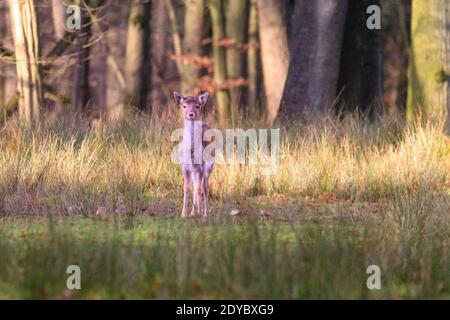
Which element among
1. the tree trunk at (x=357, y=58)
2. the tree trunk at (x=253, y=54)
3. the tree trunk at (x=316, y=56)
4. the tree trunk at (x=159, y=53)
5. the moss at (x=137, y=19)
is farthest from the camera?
the tree trunk at (x=159, y=53)

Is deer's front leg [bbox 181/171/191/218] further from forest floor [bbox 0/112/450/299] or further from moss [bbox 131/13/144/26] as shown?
moss [bbox 131/13/144/26]

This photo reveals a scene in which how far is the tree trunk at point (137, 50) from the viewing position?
87.6 ft

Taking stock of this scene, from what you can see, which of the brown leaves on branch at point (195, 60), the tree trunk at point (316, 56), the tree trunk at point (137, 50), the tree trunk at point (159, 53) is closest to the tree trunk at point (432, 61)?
the tree trunk at point (316, 56)

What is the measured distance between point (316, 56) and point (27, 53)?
15.1 ft

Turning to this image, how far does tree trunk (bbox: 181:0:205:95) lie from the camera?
2823cm

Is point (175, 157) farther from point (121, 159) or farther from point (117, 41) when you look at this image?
point (117, 41)

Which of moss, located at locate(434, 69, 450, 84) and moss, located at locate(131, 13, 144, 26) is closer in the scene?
moss, located at locate(434, 69, 450, 84)

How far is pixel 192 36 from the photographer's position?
28.8 meters

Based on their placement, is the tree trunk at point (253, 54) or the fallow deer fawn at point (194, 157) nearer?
the fallow deer fawn at point (194, 157)

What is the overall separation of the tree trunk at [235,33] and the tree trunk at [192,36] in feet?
2.14

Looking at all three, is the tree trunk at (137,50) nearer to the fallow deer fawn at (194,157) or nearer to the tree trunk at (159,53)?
the tree trunk at (159,53)

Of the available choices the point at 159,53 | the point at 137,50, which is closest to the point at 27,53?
the point at 137,50

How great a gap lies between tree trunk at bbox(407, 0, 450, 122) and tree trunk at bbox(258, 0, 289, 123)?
6737 mm

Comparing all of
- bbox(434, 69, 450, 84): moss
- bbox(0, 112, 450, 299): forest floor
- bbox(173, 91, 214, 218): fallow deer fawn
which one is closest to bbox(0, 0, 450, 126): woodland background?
bbox(434, 69, 450, 84): moss
